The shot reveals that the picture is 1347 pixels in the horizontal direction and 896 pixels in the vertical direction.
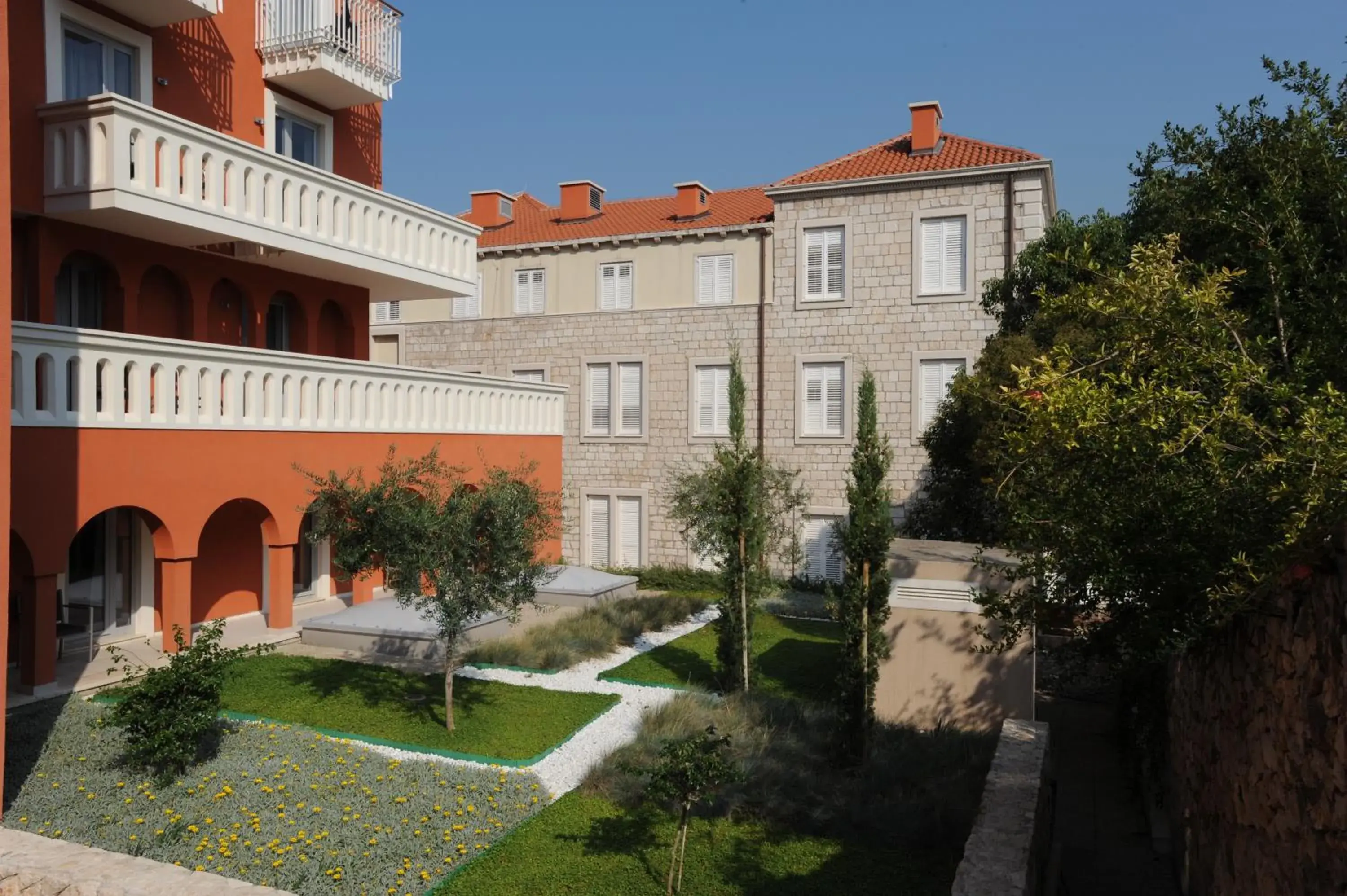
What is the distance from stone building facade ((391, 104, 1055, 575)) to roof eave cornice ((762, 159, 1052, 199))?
5 cm

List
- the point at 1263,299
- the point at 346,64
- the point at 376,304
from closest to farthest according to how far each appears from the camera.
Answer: the point at 1263,299, the point at 346,64, the point at 376,304

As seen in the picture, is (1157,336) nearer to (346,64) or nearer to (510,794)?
(510,794)

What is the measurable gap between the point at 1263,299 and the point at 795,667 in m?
12.3

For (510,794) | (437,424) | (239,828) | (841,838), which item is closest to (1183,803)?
(841,838)

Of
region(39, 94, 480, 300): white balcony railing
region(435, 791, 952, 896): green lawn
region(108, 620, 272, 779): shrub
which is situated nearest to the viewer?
region(435, 791, 952, 896): green lawn

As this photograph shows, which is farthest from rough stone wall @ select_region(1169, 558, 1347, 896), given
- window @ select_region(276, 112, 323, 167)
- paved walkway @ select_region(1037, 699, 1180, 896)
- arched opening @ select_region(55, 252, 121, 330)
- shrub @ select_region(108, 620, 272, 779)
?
window @ select_region(276, 112, 323, 167)

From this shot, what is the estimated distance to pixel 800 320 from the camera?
2742cm

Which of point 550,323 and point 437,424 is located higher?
point 550,323

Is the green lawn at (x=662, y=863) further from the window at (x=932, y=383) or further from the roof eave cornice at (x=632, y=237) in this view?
the roof eave cornice at (x=632, y=237)

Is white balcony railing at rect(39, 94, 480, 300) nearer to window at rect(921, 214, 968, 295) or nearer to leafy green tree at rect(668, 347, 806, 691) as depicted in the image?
leafy green tree at rect(668, 347, 806, 691)

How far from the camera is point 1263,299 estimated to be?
19.9ft

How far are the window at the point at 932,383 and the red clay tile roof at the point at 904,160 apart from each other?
494 centimetres

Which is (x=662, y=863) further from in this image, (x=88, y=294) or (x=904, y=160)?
(x=904, y=160)

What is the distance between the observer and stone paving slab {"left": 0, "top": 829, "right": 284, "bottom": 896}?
624cm
